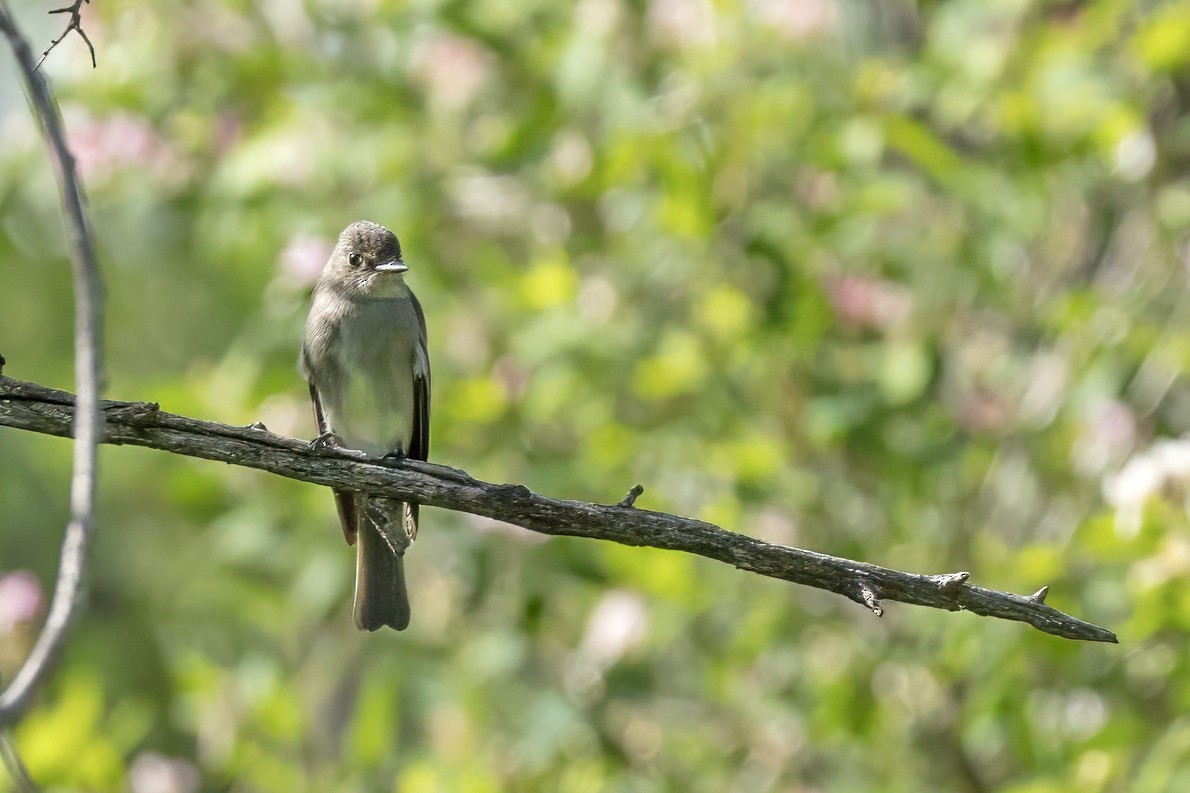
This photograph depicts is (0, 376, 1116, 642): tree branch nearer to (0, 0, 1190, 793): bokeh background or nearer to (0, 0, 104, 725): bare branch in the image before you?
(0, 0, 104, 725): bare branch

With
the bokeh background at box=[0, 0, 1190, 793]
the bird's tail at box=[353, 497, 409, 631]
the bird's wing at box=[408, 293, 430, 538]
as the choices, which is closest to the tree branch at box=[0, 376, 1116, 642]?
the bird's tail at box=[353, 497, 409, 631]

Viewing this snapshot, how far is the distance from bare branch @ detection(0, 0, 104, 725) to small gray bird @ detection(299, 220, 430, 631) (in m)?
2.51

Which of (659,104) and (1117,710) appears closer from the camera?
(1117,710)

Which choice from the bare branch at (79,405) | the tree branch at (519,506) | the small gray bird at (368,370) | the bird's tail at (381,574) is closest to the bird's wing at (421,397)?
the small gray bird at (368,370)

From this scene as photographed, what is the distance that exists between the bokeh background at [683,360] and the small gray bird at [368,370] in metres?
0.51

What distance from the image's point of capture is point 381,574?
14.4ft

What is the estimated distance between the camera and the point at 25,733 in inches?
195

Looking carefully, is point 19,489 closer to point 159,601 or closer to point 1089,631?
point 159,601

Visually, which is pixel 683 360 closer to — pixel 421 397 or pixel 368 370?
pixel 421 397

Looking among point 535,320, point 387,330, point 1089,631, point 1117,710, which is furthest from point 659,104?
point 1089,631

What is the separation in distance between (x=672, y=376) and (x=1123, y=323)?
1498mm

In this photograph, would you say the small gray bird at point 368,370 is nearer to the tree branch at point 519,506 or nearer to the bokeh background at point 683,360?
the bokeh background at point 683,360

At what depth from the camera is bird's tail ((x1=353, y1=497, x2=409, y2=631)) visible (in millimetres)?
4191

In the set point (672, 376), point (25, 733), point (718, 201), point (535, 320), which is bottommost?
point (25, 733)
